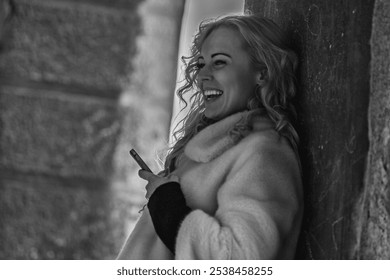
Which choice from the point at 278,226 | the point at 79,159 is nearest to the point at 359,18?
the point at 278,226

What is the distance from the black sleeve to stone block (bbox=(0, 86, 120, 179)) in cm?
30

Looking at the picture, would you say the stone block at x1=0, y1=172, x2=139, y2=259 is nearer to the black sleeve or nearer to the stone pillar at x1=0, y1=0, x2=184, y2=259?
the stone pillar at x1=0, y1=0, x2=184, y2=259

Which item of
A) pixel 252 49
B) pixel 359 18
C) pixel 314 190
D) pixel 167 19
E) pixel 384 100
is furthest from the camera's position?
pixel 167 19

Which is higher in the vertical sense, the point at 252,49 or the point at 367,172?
the point at 252,49

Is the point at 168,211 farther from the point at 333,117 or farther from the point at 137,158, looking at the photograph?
the point at 333,117

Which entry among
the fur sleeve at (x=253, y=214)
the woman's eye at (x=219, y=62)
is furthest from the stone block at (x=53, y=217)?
the woman's eye at (x=219, y=62)

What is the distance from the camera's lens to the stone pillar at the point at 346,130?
7.34 feet

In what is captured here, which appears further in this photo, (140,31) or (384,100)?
(140,31)

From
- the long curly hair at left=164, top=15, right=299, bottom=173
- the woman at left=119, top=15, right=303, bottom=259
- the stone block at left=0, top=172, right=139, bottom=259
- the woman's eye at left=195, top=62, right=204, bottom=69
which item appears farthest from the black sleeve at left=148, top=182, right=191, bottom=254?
the woman's eye at left=195, top=62, right=204, bottom=69

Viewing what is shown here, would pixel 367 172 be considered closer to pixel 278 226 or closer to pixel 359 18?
pixel 278 226

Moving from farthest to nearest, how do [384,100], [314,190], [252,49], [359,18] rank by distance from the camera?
[252,49], [314,190], [359,18], [384,100]

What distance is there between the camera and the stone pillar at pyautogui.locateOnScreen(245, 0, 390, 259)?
7.34ft

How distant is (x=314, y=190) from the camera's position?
2.58 m

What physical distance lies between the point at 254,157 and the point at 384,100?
47 centimetres
